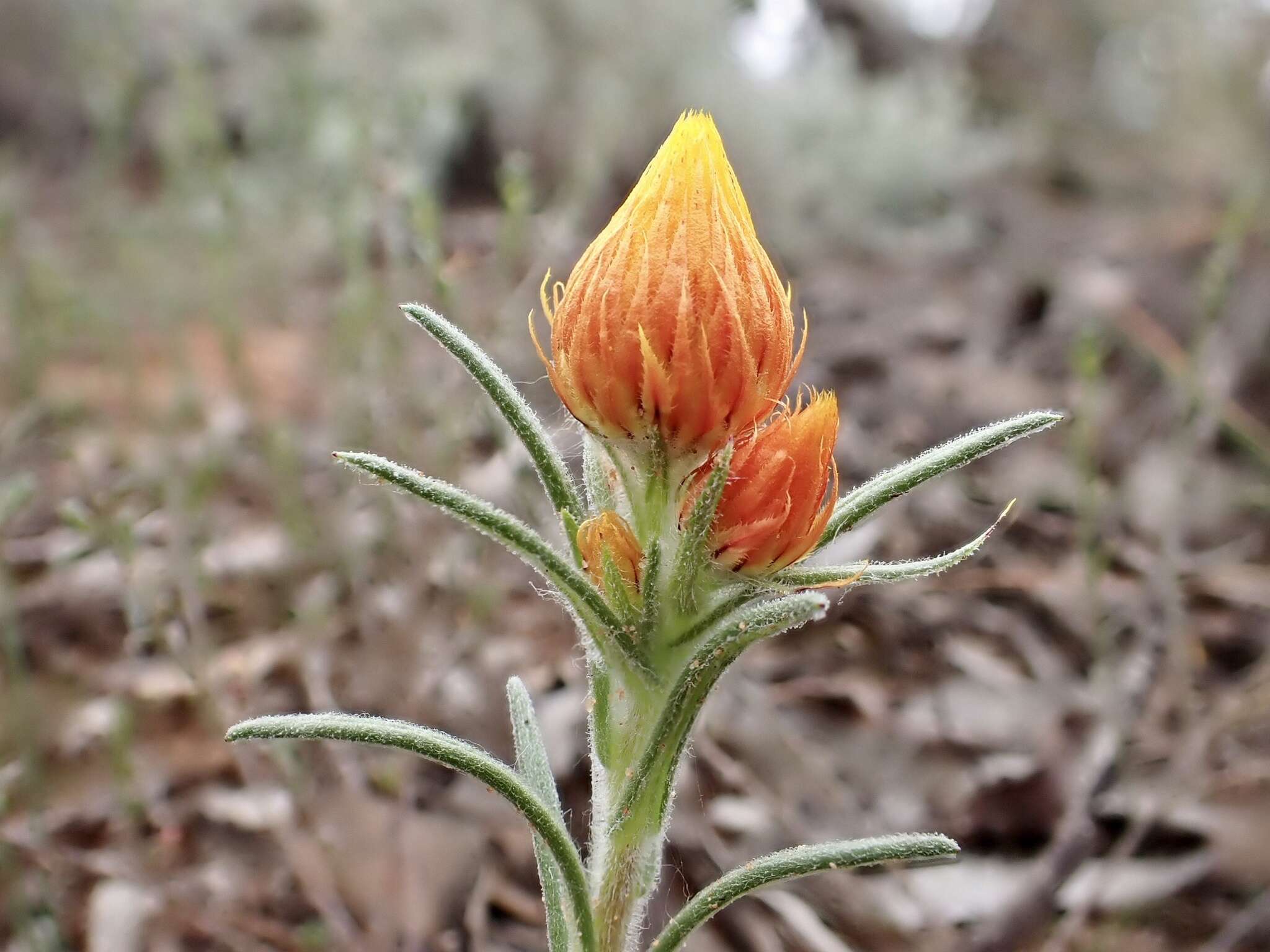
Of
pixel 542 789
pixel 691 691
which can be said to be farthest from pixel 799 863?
pixel 542 789

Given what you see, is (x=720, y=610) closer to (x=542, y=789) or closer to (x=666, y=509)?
(x=666, y=509)

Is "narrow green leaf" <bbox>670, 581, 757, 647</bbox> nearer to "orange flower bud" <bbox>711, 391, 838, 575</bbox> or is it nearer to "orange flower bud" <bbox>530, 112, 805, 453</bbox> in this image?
"orange flower bud" <bbox>711, 391, 838, 575</bbox>

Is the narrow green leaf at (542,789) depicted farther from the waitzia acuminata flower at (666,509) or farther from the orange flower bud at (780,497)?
the orange flower bud at (780,497)

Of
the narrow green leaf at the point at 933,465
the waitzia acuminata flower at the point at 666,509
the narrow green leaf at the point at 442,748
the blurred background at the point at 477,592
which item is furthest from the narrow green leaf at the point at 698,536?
the blurred background at the point at 477,592

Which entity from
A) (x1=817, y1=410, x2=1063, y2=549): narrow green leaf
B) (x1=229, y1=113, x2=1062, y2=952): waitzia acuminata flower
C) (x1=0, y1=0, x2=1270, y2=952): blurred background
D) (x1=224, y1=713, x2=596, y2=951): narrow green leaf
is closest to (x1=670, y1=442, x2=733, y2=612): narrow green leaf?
(x1=229, y1=113, x2=1062, y2=952): waitzia acuminata flower

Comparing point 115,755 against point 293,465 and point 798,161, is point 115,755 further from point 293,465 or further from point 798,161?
point 798,161

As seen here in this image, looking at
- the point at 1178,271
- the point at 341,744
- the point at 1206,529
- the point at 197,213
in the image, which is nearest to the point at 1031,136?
the point at 1178,271
